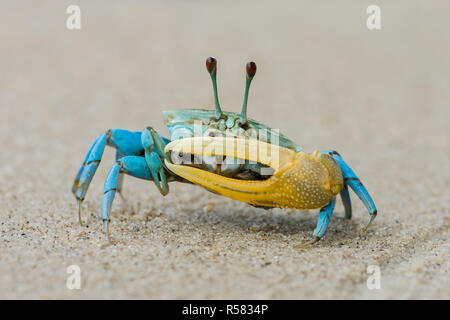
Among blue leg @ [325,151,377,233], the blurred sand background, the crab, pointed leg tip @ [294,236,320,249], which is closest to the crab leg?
the crab

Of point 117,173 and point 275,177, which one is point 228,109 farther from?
point 275,177

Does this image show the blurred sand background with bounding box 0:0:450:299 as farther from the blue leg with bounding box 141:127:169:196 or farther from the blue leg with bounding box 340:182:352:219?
the blue leg with bounding box 141:127:169:196

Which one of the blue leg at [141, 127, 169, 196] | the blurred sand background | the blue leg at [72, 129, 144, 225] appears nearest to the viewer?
the blurred sand background

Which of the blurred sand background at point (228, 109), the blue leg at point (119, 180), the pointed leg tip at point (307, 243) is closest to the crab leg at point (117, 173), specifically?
the blurred sand background at point (228, 109)

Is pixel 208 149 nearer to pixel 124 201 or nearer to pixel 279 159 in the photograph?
pixel 279 159

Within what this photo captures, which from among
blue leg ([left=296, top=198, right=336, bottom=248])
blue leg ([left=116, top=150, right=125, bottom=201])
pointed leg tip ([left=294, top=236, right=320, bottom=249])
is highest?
blue leg ([left=116, top=150, right=125, bottom=201])

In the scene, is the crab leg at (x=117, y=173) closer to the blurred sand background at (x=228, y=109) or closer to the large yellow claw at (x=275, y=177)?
the blurred sand background at (x=228, y=109)

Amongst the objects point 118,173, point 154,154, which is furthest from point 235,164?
point 118,173
